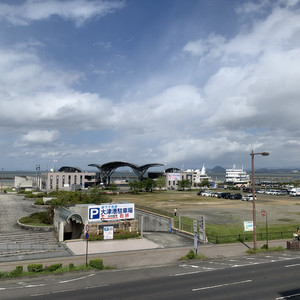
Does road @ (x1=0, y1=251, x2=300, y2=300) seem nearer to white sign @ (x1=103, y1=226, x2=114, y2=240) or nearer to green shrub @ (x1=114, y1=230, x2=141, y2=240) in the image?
green shrub @ (x1=114, y1=230, x2=141, y2=240)

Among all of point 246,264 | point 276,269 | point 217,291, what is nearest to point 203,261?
point 246,264

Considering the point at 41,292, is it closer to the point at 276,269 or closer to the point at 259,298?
the point at 259,298

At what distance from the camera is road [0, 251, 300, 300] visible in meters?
16.2

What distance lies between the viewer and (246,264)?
23.4 metres

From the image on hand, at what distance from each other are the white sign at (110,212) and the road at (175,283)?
46.0 ft

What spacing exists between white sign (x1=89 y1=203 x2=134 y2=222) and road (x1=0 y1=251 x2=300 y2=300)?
46.0 ft

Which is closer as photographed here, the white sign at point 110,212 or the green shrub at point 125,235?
the green shrub at point 125,235

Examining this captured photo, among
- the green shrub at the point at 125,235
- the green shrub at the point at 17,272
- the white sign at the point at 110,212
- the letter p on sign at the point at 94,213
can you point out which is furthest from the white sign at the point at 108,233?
the green shrub at the point at 17,272

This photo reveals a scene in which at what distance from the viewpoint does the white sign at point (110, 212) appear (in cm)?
3512

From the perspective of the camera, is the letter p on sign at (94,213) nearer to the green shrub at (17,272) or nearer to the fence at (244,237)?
the fence at (244,237)

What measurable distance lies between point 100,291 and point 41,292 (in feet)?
11.5

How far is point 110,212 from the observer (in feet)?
119

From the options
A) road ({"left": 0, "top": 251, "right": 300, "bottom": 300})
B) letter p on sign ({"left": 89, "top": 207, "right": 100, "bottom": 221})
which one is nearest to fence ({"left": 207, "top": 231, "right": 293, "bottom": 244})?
road ({"left": 0, "top": 251, "right": 300, "bottom": 300})

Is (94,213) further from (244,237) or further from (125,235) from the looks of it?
(244,237)
